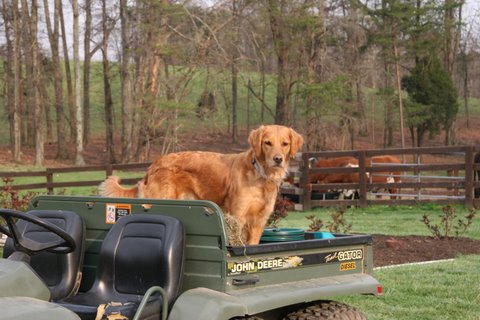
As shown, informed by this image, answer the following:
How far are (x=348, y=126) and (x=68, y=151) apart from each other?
1738 centimetres

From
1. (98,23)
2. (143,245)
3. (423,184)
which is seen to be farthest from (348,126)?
(143,245)

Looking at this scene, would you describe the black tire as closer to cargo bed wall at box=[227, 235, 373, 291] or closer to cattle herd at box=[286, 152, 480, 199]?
cargo bed wall at box=[227, 235, 373, 291]

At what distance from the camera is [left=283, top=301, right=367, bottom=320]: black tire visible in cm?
446

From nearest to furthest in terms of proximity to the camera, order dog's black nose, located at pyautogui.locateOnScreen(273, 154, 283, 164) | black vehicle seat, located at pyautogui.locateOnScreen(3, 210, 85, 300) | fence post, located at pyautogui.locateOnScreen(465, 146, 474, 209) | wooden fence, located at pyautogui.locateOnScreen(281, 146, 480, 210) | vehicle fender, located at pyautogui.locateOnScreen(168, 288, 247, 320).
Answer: vehicle fender, located at pyautogui.locateOnScreen(168, 288, 247, 320) < black vehicle seat, located at pyautogui.locateOnScreen(3, 210, 85, 300) < dog's black nose, located at pyautogui.locateOnScreen(273, 154, 283, 164) < fence post, located at pyautogui.locateOnScreen(465, 146, 474, 209) < wooden fence, located at pyautogui.locateOnScreen(281, 146, 480, 210)

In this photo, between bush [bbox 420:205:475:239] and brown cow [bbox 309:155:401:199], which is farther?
brown cow [bbox 309:155:401:199]

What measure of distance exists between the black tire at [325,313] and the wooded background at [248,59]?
119 ft

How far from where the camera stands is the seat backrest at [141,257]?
13.7ft

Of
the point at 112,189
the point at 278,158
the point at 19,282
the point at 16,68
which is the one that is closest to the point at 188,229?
the point at 19,282

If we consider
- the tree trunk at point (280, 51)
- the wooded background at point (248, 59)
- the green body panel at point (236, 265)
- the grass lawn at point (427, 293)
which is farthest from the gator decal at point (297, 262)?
the tree trunk at point (280, 51)

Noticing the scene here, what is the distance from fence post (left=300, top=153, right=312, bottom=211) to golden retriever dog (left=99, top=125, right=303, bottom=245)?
13131 mm

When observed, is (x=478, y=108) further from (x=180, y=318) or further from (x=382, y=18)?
(x=180, y=318)

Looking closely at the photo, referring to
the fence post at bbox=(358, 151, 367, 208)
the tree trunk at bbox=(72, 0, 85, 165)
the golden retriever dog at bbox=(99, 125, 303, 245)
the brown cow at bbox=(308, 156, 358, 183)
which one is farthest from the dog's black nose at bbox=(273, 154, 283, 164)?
the tree trunk at bbox=(72, 0, 85, 165)

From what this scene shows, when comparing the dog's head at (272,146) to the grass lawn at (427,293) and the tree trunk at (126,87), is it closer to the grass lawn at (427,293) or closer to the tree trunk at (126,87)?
the grass lawn at (427,293)

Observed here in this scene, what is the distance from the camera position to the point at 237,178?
750 centimetres
